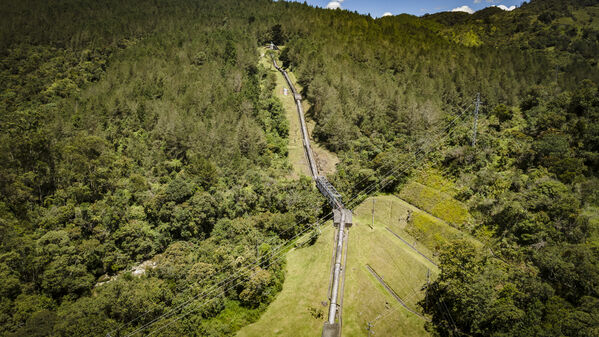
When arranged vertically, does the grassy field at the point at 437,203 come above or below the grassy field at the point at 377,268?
above

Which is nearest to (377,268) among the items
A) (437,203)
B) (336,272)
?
(336,272)

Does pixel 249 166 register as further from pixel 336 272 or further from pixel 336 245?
pixel 336 272

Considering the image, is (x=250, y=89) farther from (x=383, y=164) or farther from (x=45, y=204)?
(x=45, y=204)

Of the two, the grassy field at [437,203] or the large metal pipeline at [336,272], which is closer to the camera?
the large metal pipeline at [336,272]

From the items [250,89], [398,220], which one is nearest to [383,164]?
[398,220]

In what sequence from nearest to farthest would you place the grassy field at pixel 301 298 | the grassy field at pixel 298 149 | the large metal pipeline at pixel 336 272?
1. the large metal pipeline at pixel 336 272
2. the grassy field at pixel 301 298
3. the grassy field at pixel 298 149

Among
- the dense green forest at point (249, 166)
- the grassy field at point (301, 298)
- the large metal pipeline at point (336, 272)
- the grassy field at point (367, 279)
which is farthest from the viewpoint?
the grassy field at point (301, 298)

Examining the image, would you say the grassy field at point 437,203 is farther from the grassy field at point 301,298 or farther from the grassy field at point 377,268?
the grassy field at point 301,298

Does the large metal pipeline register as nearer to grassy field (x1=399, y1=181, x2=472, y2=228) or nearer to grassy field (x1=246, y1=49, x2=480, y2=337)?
grassy field (x1=246, y1=49, x2=480, y2=337)

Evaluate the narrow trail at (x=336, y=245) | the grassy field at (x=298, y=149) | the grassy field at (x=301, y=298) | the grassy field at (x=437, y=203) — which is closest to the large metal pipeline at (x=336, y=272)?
the narrow trail at (x=336, y=245)
